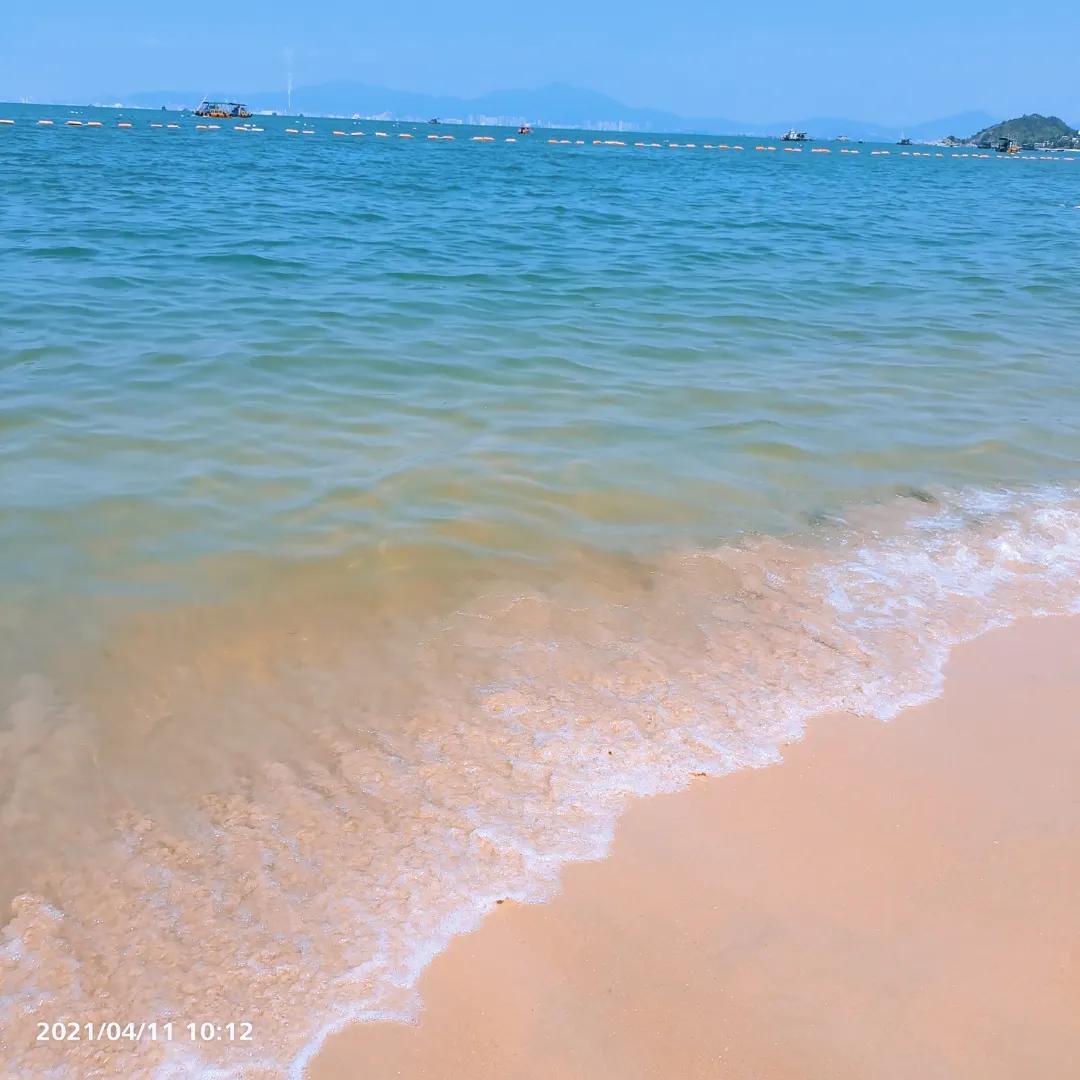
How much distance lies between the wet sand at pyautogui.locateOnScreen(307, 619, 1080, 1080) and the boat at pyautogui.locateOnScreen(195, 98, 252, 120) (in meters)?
103

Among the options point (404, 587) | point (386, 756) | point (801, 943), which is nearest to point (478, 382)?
point (404, 587)

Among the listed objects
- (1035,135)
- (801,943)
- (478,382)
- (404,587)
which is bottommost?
(801,943)

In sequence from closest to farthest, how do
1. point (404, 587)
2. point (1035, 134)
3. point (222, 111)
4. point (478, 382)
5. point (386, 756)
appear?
point (386, 756) < point (404, 587) < point (478, 382) < point (222, 111) < point (1035, 134)

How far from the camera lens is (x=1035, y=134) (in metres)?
128

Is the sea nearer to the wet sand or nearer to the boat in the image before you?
the wet sand

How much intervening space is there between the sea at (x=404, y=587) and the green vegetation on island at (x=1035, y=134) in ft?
462

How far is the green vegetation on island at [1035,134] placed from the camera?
415 feet

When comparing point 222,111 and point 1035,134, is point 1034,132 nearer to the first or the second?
point 1035,134

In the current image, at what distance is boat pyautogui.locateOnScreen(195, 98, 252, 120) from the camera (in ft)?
301

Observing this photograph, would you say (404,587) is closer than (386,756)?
No

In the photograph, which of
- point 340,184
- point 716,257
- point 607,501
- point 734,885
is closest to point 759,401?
point 607,501

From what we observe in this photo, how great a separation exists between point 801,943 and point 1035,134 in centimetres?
15548

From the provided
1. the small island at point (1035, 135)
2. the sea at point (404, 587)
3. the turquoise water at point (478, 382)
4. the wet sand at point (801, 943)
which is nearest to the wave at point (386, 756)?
the sea at point (404, 587)

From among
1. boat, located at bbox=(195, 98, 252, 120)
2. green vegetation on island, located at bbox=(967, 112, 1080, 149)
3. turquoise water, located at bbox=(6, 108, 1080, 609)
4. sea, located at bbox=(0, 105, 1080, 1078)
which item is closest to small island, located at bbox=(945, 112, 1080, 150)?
green vegetation on island, located at bbox=(967, 112, 1080, 149)
